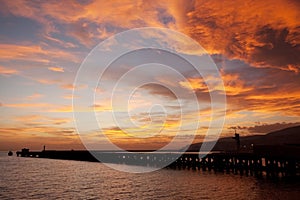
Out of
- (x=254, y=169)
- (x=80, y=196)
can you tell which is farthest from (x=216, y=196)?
(x=254, y=169)

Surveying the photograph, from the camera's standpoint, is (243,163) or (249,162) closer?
(249,162)

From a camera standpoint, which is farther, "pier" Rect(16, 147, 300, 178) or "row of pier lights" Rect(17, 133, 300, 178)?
"pier" Rect(16, 147, 300, 178)

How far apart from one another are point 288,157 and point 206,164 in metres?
24.3

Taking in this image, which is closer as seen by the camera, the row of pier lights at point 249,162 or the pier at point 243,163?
the row of pier lights at point 249,162

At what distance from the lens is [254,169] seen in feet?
185

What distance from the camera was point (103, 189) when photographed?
42219 mm

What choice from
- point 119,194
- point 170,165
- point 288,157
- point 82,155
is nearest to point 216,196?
point 119,194

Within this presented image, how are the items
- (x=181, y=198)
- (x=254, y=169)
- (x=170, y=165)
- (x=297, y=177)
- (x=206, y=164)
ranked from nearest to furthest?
(x=181, y=198) → (x=297, y=177) → (x=254, y=169) → (x=206, y=164) → (x=170, y=165)

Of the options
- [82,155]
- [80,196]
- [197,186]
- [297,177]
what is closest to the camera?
[80,196]

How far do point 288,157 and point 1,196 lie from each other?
41.8 meters

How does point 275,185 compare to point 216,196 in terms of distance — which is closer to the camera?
point 216,196

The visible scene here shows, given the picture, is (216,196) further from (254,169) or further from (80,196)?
(254,169)

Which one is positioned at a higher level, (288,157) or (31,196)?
(288,157)

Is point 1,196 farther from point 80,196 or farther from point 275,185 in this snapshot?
point 275,185
